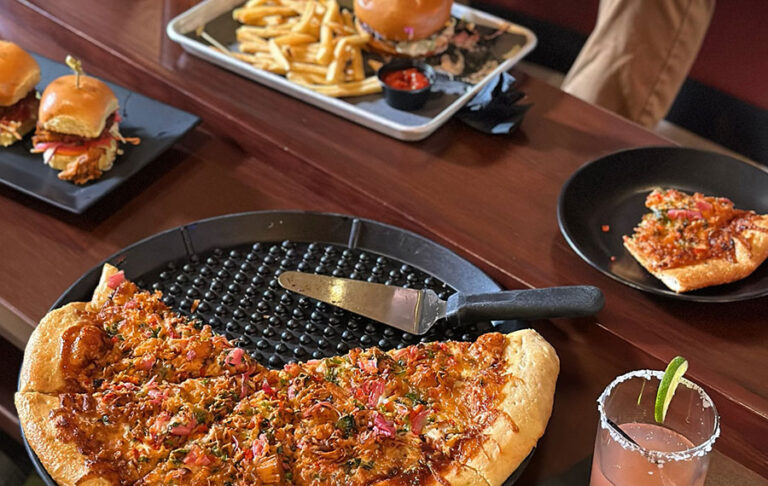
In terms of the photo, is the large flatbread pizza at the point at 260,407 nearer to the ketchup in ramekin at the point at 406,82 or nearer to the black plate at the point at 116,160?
the black plate at the point at 116,160

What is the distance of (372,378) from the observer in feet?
5.64

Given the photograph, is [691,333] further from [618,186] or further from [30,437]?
[30,437]

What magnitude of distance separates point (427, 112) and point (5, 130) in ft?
4.12

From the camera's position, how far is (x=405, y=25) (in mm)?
2713

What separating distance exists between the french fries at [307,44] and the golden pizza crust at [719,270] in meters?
1.13

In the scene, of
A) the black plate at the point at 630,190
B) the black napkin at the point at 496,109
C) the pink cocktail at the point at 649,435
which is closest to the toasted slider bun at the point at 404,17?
the black napkin at the point at 496,109

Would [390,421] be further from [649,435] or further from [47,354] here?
[47,354]

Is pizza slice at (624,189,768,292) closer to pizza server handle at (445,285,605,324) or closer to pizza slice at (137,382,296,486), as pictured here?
pizza server handle at (445,285,605,324)

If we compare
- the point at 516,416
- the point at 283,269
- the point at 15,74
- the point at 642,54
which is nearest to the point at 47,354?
the point at 283,269

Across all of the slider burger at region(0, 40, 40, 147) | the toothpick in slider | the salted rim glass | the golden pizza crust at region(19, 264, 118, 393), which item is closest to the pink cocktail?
the salted rim glass

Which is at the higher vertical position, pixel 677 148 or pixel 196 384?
pixel 677 148

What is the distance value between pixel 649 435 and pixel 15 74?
200cm

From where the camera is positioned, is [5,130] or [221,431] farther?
[5,130]

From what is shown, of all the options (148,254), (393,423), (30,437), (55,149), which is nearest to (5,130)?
(55,149)
